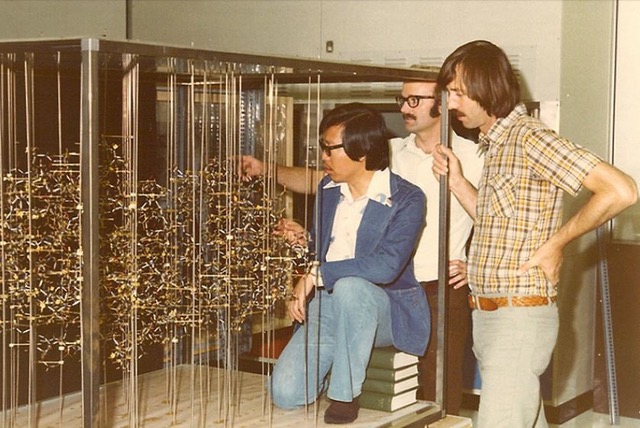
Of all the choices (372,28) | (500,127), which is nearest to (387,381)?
(500,127)

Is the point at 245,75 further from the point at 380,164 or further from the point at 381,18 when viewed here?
the point at 381,18

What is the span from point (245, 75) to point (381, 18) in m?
2.09

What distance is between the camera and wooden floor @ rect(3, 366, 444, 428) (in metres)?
3.70

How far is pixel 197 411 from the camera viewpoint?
3.87 metres

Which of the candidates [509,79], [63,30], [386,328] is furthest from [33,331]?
[63,30]

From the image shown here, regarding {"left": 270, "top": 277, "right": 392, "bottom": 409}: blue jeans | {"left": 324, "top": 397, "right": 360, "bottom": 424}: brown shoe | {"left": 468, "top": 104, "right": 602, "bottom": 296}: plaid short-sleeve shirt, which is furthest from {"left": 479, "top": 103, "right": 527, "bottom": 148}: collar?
{"left": 324, "top": 397, "right": 360, "bottom": 424}: brown shoe

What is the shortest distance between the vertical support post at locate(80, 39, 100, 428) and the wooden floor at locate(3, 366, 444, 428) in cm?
77

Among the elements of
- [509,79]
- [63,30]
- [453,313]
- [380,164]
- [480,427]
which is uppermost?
[63,30]

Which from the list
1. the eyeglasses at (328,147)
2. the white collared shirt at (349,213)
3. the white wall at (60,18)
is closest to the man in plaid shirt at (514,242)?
the white collared shirt at (349,213)

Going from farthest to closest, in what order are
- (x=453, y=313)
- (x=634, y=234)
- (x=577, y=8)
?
(x=634, y=234)
(x=577, y=8)
(x=453, y=313)

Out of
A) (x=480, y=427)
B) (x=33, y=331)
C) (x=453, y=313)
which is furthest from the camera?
(x=453, y=313)

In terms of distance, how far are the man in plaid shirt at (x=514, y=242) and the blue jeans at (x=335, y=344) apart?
41 cm

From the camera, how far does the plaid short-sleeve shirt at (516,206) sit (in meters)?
3.53

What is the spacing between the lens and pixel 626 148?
580cm
